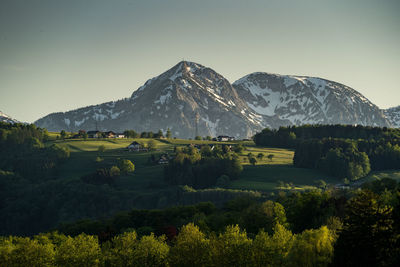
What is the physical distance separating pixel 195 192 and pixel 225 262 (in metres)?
129

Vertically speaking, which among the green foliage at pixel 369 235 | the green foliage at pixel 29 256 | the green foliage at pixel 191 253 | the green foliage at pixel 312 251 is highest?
the green foliage at pixel 369 235

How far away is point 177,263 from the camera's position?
70.6 metres

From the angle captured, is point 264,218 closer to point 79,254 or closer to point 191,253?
point 191,253

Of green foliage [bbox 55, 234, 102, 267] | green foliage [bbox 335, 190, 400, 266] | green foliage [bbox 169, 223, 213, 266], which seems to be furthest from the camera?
green foliage [bbox 55, 234, 102, 267]

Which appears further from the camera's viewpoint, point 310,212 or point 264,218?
point 264,218

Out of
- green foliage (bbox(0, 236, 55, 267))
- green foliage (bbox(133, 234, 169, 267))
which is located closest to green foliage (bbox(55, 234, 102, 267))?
green foliage (bbox(0, 236, 55, 267))

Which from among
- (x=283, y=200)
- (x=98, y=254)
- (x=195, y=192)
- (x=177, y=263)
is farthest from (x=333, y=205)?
(x=195, y=192)

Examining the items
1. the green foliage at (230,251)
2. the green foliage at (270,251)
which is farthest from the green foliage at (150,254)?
the green foliage at (270,251)

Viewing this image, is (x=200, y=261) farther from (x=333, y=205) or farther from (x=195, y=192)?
(x=195, y=192)

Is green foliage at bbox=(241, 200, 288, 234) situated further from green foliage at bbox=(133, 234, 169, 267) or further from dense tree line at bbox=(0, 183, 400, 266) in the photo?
green foliage at bbox=(133, 234, 169, 267)

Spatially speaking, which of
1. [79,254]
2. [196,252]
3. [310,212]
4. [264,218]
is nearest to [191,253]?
[196,252]

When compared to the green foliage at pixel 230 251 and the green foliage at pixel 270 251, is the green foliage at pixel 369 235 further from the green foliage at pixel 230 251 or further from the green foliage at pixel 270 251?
the green foliage at pixel 230 251

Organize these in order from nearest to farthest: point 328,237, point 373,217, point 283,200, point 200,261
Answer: point 373,217
point 328,237
point 200,261
point 283,200

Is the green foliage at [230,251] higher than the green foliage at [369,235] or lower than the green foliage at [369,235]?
lower
